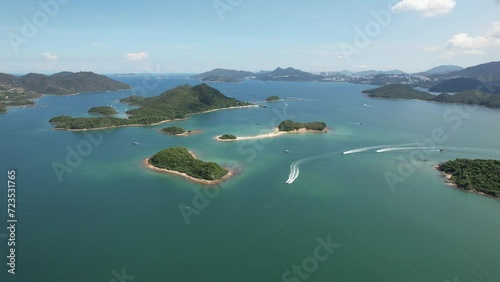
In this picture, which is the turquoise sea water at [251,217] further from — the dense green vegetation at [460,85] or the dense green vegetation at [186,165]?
the dense green vegetation at [460,85]

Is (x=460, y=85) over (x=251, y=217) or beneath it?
over

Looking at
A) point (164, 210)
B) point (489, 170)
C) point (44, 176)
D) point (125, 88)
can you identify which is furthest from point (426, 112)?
point (125, 88)

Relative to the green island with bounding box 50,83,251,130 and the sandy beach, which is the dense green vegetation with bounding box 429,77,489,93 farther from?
the sandy beach

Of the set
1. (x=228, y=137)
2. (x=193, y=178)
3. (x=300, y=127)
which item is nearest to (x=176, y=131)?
(x=228, y=137)

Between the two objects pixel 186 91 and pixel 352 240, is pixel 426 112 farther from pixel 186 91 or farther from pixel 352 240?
pixel 352 240

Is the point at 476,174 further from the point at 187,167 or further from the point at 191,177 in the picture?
the point at 187,167

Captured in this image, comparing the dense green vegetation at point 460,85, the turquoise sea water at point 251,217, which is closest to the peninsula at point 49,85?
the turquoise sea water at point 251,217

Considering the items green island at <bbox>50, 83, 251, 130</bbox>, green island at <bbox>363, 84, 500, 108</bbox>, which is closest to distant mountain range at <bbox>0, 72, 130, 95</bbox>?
green island at <bbox>50, 83, 251, 130</bbox>
